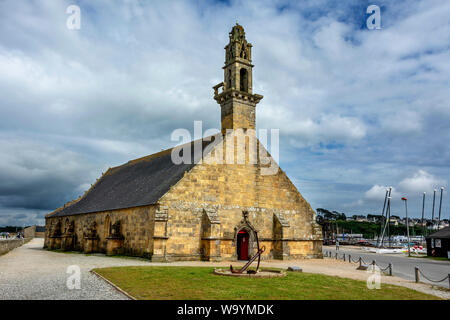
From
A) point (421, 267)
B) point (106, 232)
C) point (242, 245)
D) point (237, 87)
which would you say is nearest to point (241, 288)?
point (242, 245)

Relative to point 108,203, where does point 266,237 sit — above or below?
below

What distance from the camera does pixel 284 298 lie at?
33.0 ft

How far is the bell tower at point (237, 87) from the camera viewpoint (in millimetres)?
28438

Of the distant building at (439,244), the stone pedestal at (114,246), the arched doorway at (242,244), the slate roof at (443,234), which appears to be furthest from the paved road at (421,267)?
the stone pedestal at (114,246)

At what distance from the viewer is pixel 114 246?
85.8 feet

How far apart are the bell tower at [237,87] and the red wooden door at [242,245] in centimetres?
844

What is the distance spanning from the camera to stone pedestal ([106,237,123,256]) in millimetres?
26020

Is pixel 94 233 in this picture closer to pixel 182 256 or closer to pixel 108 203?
pixel 108 203

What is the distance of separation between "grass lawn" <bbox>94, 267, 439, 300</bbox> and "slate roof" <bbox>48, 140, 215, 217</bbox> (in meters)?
9.69

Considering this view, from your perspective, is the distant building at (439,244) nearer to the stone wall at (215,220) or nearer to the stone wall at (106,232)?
the stone wall at (215,220)

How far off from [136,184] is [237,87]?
12423 millimetres

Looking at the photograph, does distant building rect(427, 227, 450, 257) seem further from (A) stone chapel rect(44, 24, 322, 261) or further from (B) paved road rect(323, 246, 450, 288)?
(A) stone chapel rect(44, 24, 322, 261)

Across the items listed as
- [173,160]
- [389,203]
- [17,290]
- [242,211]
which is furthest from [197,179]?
[389,203]
